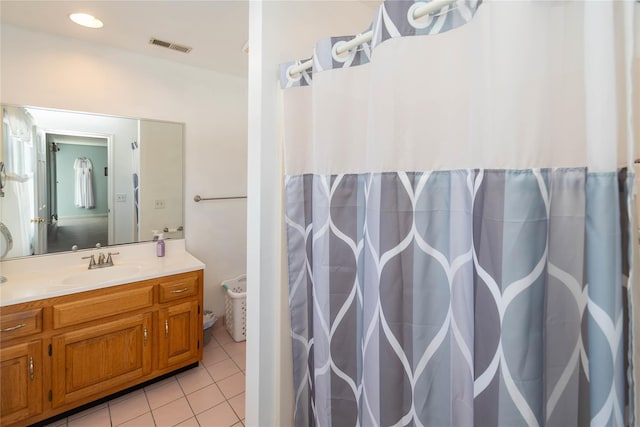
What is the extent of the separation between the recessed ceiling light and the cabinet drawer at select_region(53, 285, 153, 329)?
5.39 ft

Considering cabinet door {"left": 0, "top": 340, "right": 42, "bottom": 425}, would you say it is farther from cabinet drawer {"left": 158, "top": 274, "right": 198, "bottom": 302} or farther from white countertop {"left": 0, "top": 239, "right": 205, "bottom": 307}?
cabinet drawer {"left": 158, "top": 274, "right": 198, "bottom": 302}

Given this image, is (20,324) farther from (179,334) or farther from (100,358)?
(179,334)

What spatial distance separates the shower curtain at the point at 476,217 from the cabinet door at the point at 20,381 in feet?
5.30

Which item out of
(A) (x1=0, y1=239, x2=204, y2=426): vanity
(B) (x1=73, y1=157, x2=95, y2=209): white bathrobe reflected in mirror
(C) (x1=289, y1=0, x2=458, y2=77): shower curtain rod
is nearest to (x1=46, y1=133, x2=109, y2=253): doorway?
(B) (x1=73, y1=157, x2=95, y2=209): white bathrobe reflected in mirror

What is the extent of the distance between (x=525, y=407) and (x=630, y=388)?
0.58 feet

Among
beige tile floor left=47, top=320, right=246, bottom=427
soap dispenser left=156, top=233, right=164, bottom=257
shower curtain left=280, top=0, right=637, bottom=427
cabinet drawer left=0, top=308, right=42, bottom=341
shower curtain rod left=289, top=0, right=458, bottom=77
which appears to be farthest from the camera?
soap dispenser left=156, top=233, right=164, bottom=257

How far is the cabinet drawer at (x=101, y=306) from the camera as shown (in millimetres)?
1572

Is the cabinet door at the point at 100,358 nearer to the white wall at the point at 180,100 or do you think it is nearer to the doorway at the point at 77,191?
the doorway at the point at 77,191

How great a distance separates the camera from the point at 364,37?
2.79 ft

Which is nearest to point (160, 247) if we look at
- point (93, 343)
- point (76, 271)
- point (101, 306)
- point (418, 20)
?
point (76, 271)

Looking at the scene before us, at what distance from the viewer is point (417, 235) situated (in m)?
0.75

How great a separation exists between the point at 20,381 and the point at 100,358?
1.09ft

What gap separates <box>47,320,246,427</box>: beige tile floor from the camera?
1.68m

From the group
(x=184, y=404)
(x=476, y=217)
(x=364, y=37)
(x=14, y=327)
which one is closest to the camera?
(x=476, y=217)
